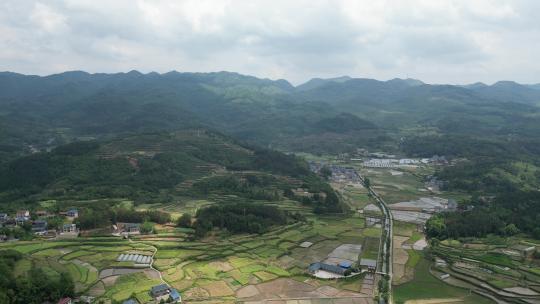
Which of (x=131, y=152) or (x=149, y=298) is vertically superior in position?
(x=131, y=152)

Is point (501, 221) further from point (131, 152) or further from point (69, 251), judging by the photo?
point (131, 152)

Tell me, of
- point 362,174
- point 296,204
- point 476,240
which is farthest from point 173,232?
point 362,174

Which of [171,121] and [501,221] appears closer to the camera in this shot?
[501,221]

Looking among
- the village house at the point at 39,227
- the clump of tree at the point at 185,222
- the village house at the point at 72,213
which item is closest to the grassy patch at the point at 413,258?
the clump of tree at the point at 185,222

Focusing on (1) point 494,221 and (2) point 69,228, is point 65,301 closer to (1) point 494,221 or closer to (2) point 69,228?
(2) point 69,228

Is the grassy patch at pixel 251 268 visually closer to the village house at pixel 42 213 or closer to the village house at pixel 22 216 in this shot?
the village house at pixel 22 216

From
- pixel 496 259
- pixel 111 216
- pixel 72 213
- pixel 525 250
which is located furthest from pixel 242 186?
pixel 525 250
